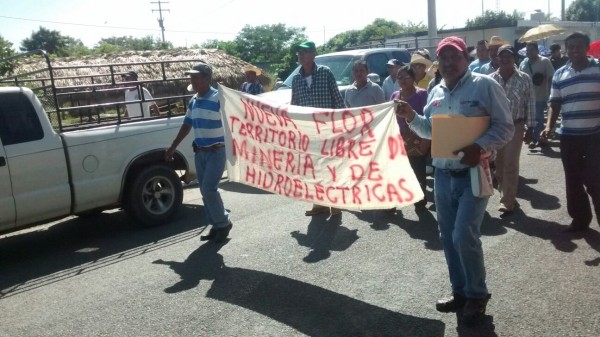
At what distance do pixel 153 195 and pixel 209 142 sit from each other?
4.90 ft

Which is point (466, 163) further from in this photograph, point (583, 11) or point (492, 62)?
point (583, 11)

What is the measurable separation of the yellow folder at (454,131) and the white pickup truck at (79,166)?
14.1ft

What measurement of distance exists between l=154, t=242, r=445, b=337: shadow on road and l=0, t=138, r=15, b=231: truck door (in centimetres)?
177

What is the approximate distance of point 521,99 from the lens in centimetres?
668

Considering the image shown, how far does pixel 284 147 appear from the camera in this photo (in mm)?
5395

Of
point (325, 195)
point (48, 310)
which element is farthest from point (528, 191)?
point (48, 310)

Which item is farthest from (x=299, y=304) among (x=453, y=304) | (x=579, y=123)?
(x=579, y=123)

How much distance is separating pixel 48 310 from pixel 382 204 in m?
2.90

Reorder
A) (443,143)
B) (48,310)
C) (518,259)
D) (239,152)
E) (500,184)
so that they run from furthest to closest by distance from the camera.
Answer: (500,184), (239,152), (518,259), (48,310), (443,143)

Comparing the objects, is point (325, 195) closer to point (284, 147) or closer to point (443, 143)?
point (284, 147)

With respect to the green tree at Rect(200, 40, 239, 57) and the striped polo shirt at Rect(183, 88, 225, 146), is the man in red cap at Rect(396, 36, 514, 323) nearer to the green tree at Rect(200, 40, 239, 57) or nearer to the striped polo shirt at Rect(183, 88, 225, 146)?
the striped polo shirt at Rect(183, 88, 225, 146)

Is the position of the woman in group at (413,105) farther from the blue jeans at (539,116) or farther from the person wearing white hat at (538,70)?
the blue jeans at (539,116)

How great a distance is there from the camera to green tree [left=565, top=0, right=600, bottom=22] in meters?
82.3

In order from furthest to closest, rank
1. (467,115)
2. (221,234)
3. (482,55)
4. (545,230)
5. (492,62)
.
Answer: (482,55) → (492,62) → (221,234) → (545,230) → (467,115)
